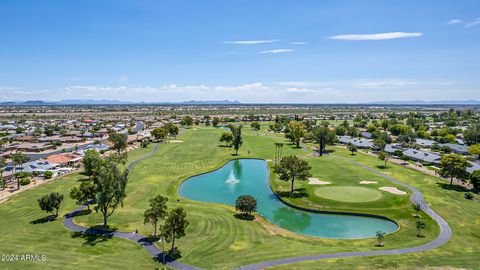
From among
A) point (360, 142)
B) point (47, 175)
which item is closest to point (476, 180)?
point (360, 142)

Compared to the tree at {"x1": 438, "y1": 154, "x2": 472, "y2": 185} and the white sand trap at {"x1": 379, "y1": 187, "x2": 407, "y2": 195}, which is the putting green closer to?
the white sand trap at {"x1": 379, "y1": 187, "x2": 407, "y2": 195}

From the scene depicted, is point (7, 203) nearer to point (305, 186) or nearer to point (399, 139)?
point (305, 186)

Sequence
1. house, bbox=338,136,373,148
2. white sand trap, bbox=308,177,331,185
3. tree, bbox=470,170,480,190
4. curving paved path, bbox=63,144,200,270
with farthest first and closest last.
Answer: house, bbox=338,136,373,148 → white sand trap, bbox=308,177,331,185 → tree, bbox=470,170,480,190 → curving paved path, bbox=63,144,200,270

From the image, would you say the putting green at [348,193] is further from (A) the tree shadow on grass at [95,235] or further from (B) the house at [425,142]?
(B) the house at [425,142]

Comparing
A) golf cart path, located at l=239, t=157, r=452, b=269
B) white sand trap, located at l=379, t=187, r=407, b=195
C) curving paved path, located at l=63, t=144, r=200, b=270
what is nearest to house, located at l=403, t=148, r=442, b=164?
white sand trap, located at l=379, t=187, r=407, b=195

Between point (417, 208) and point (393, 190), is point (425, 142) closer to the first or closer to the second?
point (393, 190)

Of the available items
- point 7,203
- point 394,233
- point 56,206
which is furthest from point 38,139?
point 394,233

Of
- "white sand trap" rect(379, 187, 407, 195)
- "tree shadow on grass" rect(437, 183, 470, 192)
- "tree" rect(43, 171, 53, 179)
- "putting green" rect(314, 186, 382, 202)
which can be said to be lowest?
"putting green" rect(314, 186, 382, 202)
